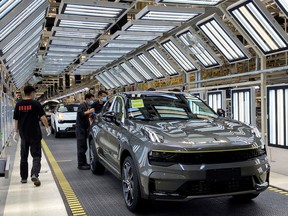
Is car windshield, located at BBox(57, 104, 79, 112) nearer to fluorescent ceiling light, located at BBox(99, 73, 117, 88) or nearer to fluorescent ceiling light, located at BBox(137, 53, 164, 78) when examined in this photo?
fluorescent ceiling light, located at BBox(137, 53, 164, 78)

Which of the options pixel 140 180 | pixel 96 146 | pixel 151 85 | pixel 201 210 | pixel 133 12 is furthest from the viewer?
pixel 151 85

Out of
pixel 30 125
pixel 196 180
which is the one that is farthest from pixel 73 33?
pixel 196 180

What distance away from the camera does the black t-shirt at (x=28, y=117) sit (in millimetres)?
5965

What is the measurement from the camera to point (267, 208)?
4609 mm

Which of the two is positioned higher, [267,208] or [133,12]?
[133,12]

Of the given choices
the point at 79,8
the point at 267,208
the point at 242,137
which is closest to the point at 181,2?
the point at 79,8

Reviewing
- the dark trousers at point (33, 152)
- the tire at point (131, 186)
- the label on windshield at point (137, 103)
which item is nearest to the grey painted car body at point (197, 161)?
the tire at point (131, 186)

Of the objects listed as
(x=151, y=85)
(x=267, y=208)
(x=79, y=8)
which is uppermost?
(x=79, y=8)

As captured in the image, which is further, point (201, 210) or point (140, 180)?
point (201, 210)

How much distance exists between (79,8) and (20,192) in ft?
13.8

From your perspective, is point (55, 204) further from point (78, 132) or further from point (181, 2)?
point (181, 2)

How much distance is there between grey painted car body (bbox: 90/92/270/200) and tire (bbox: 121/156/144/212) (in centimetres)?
12

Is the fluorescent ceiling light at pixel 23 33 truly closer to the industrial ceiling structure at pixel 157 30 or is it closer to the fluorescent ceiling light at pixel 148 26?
the industrial ceiling structure at pixel 157 30

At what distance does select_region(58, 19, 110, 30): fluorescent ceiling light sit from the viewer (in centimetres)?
893
